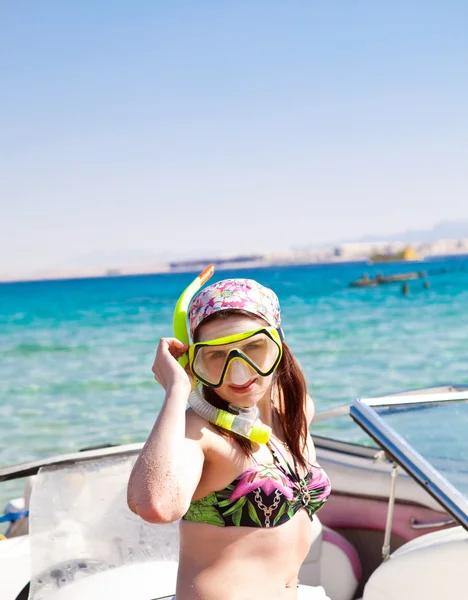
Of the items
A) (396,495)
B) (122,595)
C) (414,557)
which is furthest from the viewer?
(396,495)

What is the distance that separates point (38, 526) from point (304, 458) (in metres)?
1.21

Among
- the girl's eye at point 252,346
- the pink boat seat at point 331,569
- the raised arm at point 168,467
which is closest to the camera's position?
the raised arm at point 168,467

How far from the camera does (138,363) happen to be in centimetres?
1786

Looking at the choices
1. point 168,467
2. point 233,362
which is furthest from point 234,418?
point 168,467

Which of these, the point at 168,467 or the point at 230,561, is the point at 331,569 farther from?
the point at 168,467

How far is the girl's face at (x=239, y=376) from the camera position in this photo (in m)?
1.56

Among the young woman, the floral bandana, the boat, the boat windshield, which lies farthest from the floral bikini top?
the boat windshield

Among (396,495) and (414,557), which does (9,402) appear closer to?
(396,495)

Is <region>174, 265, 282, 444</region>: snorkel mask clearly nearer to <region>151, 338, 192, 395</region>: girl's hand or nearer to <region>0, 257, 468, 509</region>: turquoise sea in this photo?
<region>151, 338, 192, 395</region>: girl's hand

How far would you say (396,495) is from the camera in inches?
133

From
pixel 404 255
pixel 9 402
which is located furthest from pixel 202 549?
pixel 404 255

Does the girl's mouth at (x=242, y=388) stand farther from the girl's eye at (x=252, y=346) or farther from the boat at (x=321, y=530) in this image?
the boat at (x=321, y=530)

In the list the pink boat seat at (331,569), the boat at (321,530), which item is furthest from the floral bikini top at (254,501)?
the pink boat seat at (331,569)

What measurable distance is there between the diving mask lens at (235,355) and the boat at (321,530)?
2.40 ft
